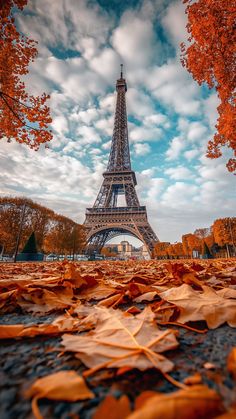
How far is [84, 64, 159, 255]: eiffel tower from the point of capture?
26.5m

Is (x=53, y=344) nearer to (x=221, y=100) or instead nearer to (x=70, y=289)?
(x=70, y=289)

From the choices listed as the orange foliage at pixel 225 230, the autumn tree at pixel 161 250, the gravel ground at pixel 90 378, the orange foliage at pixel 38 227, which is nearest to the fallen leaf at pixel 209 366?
the gravel ground at pixel 90 378

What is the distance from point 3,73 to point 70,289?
6922 mm

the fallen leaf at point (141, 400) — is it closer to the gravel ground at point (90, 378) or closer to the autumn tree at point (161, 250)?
the gravel ground at point (90, 378)

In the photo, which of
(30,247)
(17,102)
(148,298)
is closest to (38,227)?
(30,247)

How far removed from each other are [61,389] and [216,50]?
8182mm

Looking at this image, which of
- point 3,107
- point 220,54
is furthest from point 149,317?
point 220,54

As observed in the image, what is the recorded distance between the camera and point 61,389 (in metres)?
0.33

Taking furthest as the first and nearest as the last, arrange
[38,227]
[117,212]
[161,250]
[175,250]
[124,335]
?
[161,250] < [175,250] < [117,212] < [38,227] < [124,335]

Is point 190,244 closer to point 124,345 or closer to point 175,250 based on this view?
point 175,250

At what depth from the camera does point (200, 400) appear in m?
0.26

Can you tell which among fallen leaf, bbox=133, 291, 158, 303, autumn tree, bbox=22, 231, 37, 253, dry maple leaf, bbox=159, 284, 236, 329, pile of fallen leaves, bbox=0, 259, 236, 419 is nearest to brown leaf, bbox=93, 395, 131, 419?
pile of fallen leaves, bbox=0, 259, 236, 419

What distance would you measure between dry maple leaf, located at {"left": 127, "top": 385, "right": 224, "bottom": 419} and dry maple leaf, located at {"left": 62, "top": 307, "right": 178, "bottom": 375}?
A: 142mm

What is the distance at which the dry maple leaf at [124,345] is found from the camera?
0.41m
